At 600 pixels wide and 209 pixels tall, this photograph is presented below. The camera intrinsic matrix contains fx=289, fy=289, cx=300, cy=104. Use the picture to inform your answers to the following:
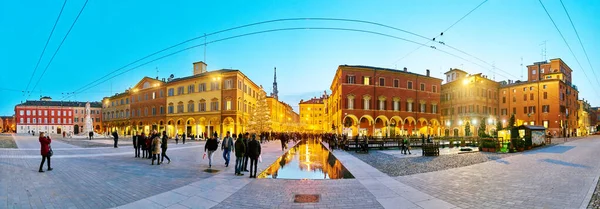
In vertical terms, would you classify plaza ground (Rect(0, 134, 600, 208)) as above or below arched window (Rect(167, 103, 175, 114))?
below

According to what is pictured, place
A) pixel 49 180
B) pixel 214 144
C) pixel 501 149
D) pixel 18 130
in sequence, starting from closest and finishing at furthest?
1. pixel 49 180
2. pixel 214 144
3. pixel 501 149
4. pixel 18 130

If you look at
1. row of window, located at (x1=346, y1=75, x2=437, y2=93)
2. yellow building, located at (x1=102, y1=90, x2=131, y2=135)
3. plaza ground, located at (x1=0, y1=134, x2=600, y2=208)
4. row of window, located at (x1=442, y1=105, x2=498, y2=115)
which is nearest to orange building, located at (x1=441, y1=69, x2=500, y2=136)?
row of window, located at (x1=442, y1=105, x2=498, y2=115)

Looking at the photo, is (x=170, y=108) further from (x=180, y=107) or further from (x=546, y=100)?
(x=546, y=100)

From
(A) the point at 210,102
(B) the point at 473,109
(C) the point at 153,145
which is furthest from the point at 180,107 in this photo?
(B) the point at 473,109

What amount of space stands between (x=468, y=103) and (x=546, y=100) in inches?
545

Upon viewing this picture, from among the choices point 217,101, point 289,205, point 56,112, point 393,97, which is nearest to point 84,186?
point 289,205

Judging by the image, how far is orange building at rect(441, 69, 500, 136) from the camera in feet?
163

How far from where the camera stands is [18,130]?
8494 cm

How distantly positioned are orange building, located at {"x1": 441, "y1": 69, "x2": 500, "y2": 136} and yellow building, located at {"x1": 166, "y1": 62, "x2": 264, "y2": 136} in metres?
34.1

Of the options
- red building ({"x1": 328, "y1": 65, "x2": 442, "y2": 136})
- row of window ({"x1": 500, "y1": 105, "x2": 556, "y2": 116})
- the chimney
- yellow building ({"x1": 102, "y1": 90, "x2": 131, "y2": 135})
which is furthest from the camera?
yellow building ({"x1": 102, "y1": 90, "x2": 131, "y2": 135})

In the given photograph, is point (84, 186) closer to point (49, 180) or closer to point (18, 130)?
point (49, 180)

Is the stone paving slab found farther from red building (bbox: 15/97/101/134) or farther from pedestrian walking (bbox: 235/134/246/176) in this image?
red building (bbox: 15/97/101/134)

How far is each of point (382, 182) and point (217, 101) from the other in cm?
3832

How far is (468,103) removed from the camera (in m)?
50.3
